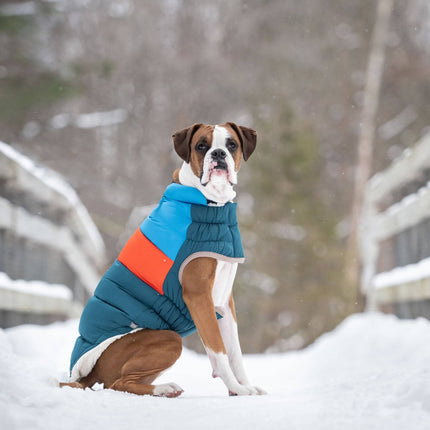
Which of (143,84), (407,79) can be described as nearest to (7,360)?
(143,84)

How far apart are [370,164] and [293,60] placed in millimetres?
3669

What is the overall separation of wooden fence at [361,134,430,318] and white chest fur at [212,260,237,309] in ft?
6.38

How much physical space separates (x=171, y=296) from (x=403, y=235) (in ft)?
11.0

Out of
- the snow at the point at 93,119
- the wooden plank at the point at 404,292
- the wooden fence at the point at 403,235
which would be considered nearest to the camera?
the wooden plank at the point at 404,292

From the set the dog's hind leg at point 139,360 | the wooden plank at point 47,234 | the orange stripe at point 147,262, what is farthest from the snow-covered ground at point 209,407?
the wooden plank at point 47,234

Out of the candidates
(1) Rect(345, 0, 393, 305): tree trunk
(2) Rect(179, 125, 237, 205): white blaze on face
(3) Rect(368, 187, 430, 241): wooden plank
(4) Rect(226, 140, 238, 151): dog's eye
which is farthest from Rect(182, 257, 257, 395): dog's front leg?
(1) Rect(345, 0, 393, 305): tree trunk

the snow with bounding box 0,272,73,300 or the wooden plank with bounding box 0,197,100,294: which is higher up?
the wooden plank with bounding box 0,197,100,294

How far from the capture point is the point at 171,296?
312cm

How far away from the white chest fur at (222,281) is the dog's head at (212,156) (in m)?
0.39

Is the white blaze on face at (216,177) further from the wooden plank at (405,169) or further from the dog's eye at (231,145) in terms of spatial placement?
the wooden plank at (405,169)

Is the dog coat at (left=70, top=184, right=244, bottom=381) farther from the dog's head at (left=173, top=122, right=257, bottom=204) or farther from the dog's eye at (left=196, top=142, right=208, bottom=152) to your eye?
the dog's eye at (left=196, top=142, right=208, bottom=152)

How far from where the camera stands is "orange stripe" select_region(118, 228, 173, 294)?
3.10 meters

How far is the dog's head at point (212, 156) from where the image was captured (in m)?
3.28

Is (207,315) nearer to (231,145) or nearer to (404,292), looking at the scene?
(231,145)
